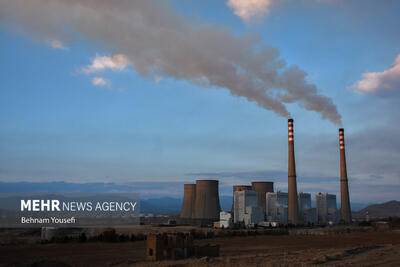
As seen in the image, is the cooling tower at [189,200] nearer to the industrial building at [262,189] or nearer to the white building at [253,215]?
the industrial building at [262,189]

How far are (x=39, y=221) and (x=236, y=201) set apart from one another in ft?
86.5

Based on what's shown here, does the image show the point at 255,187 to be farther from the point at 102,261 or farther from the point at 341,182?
the point at 102,261

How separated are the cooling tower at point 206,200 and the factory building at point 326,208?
1832 centimetres

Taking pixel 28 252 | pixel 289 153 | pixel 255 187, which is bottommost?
pixel 28 252

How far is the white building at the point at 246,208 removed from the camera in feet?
179

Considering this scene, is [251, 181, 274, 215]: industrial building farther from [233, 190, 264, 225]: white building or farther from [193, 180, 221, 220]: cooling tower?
[193, 180, 221, 220]: cooling tower

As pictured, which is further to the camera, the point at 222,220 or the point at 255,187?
the point at 255,187

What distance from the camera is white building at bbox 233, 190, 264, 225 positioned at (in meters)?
54.4

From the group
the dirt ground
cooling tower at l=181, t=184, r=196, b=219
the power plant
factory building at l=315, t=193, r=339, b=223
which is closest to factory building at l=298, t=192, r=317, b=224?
the power plant

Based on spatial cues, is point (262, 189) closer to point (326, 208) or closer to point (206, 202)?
point (206, 202)

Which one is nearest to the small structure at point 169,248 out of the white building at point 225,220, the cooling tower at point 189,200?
the white building at point 225,220

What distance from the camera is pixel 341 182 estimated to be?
192 ft

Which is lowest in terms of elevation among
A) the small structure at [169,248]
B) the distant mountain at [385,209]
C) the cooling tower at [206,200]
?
the distant mountain at [385,209]

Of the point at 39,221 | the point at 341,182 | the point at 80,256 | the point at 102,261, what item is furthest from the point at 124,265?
the point at 341,182
